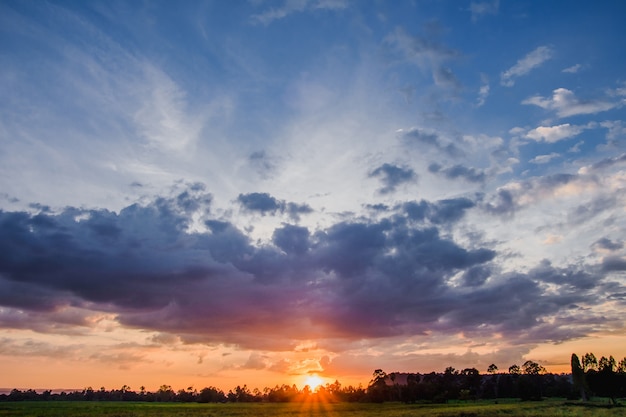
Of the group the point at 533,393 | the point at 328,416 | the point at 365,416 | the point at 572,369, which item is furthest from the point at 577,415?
the point at 533,393

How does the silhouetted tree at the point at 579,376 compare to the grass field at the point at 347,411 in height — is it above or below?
above

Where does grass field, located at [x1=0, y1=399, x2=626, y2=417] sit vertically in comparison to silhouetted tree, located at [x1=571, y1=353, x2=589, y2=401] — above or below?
below

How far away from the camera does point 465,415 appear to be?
87.8 m

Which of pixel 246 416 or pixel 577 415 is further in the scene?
pixel 246 416

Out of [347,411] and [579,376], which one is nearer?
[347,411]

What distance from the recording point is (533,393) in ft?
615

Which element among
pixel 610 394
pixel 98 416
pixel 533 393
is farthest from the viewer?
pixel 533 393

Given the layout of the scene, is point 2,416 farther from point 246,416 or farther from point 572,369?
point 572,369

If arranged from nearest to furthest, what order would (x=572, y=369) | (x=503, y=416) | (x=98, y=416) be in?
(x=503, y=416) < (x=98, y=416) < (x=572, y=369)

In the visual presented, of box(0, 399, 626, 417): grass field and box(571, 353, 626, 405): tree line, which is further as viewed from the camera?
box(571, 353, 626, 405): tree line

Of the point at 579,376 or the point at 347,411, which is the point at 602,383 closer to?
the point at 579,376

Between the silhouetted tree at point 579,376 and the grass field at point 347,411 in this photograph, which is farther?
the silhouetted tree at point 579,376

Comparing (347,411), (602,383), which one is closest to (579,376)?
(602,383)

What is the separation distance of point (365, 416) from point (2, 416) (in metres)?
70.6
